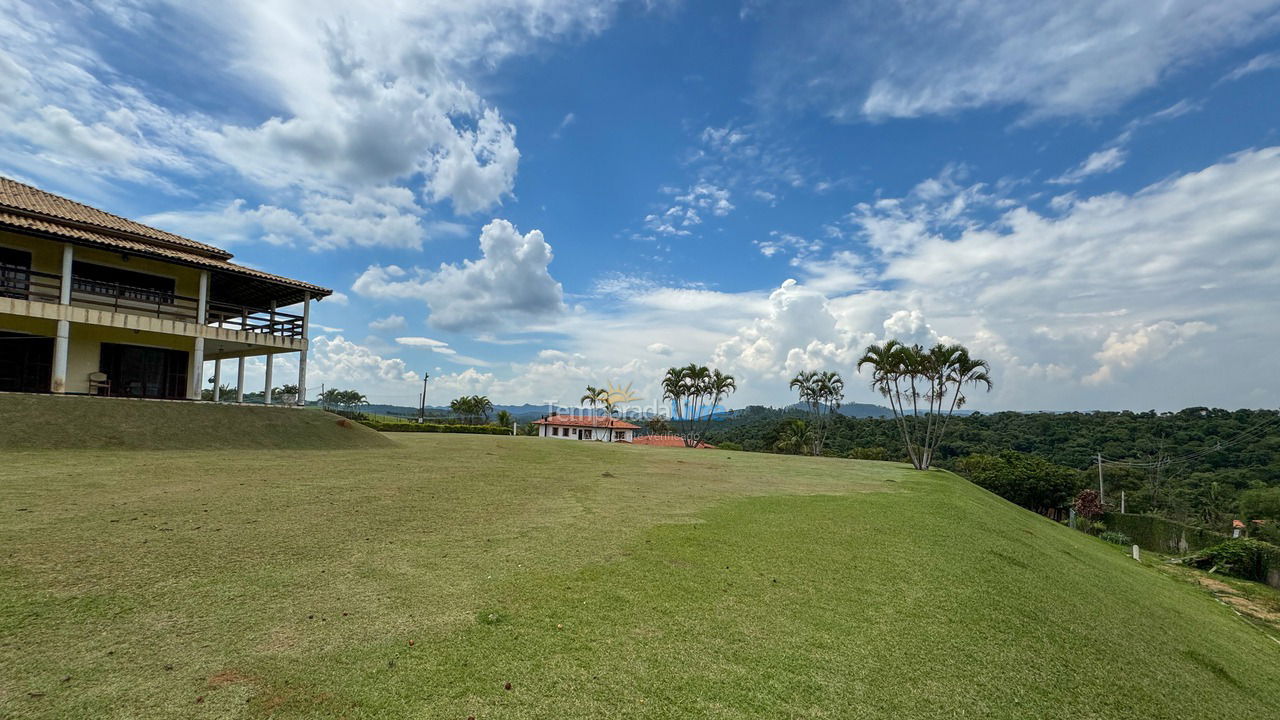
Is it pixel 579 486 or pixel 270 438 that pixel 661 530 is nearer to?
pixel 579 486

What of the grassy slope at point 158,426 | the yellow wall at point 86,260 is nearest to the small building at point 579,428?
the yellow wall at point 86,260

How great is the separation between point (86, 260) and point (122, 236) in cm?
141

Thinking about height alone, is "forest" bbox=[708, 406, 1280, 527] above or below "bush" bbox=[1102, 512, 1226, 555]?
above

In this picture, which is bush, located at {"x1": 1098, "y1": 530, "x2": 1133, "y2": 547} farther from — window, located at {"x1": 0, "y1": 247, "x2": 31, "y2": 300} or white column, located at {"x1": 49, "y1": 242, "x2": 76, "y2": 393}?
window, located at {"x1": 0, "y1": 247, "x2": 31, "y2": 300}

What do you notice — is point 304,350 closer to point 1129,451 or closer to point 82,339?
point 82,339

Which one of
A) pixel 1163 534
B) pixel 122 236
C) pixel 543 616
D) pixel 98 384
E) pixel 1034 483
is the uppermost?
pixel 122 236

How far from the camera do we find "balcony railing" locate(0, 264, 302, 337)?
17688 millimetres

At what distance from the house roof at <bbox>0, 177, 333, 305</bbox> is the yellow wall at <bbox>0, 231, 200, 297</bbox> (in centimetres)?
64

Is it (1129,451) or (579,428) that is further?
(579,428)

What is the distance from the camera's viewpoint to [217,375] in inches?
965

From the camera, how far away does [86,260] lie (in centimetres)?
1938

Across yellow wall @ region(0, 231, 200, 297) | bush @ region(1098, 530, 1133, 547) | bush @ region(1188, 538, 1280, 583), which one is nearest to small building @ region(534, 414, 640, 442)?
yellow wall @ region(0, 231, 200, 297)

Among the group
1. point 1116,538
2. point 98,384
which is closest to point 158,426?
point 98,384

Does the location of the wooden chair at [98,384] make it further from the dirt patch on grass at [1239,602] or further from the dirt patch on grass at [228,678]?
the dirt patch on grass at [1239,602]
